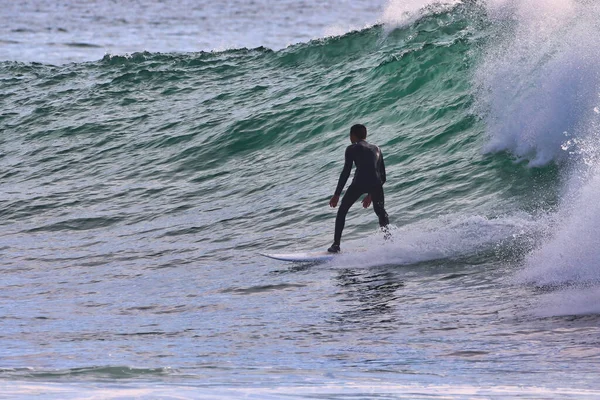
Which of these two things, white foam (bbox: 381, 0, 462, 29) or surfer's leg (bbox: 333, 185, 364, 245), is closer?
surfer's leg (bbox: 333, 185, 364, 245)

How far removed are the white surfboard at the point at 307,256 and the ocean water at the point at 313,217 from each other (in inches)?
5.4

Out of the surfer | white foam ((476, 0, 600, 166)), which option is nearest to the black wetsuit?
the surfer

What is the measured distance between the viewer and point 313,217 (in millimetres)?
12984

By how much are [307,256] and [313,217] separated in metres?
2.27

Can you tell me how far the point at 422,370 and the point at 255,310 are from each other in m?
2.81

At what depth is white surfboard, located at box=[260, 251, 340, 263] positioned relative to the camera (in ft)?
35.0

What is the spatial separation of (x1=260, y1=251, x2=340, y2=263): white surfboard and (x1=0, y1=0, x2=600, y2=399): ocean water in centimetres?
14

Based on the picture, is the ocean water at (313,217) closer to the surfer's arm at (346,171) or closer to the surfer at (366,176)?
the surfer at (366,176)

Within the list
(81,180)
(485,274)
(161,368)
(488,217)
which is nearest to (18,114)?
(81,180)

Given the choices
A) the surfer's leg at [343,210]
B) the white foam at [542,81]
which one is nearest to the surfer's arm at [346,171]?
the surfer's leg at [343,210]

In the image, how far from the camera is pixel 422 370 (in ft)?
20.8

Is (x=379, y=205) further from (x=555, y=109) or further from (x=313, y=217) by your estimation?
(x=555, y=109)

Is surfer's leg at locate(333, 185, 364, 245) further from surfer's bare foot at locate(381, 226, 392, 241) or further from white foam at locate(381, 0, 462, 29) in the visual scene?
white foam at locate(381, 0, 462, 29)

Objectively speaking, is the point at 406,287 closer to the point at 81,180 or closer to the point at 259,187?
the point at 259,187
